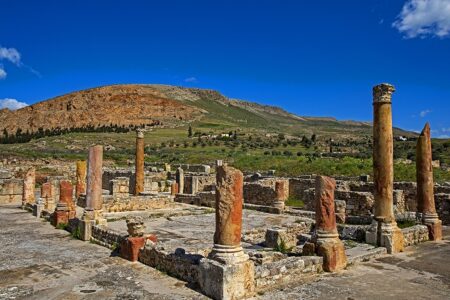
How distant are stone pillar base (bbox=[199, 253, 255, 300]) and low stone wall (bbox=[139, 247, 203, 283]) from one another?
0.58 metres

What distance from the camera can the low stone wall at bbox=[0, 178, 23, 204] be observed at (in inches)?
974

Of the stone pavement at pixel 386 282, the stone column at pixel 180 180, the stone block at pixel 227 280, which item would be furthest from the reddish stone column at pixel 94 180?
the stone column at pixel 180 180

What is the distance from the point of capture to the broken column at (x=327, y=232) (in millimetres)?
9375

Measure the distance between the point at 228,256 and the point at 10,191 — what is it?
2111cm

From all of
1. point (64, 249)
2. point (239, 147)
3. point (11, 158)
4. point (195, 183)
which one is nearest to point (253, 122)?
point (239, 147)

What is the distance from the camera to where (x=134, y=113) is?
117875 mm

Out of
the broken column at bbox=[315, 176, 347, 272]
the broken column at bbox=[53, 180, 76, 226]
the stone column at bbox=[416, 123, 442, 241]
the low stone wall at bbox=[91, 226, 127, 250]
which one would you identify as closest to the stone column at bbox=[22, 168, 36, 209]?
the broken column at bbox=[53, 180, 76, 226]

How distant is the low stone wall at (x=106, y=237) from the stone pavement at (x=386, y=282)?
16.4 feet

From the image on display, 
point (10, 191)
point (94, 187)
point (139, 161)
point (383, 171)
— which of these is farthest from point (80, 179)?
point (383, 171)

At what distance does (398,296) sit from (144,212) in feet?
46.3

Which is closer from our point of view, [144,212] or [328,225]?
[328,225]

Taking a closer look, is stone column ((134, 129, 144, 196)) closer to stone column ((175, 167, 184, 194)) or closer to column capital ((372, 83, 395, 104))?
stone column ((175, 167, 184, 194))

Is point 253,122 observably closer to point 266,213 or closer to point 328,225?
point 266,213

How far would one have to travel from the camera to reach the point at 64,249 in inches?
469
